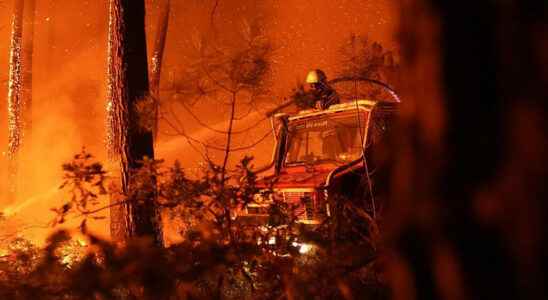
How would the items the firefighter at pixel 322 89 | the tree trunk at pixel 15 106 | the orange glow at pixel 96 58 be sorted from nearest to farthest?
the firefighter at pixel 322 89 → the tree trunk at pixel 15 106 → the orange glow at pixel 96 58

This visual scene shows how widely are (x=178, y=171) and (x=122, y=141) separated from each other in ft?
9.34

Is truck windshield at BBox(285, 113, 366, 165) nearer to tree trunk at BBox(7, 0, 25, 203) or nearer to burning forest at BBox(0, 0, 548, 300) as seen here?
burning forest at BBox(0, 0, 548, 300)

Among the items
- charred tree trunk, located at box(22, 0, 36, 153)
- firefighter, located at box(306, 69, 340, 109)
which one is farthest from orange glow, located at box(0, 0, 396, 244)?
firefighter, located at box(306, 69, 340, 109)

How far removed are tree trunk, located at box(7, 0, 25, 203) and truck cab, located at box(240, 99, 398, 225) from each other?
1486cm

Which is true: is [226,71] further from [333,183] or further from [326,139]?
[326,139]

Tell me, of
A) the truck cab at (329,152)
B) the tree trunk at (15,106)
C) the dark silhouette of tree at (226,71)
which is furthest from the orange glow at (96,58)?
the dark silhouette of tree at (226,71)

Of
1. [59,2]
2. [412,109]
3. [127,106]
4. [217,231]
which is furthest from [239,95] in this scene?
[59,2]

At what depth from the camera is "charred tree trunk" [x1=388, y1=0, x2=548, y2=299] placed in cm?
172

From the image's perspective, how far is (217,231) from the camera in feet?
14.9

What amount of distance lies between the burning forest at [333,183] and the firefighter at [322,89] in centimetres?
4

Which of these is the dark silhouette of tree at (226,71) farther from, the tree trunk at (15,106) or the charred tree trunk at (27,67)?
the charred tree trunk at (27,67)

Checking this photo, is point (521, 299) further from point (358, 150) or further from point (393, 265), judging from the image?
point (358, 150)

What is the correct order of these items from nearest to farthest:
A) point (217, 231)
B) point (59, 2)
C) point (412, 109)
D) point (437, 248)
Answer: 1. point (437, 248)
2. point (412, 109)
3. point (217, 231)
4. point (59, 2)

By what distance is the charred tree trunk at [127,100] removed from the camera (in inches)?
292
